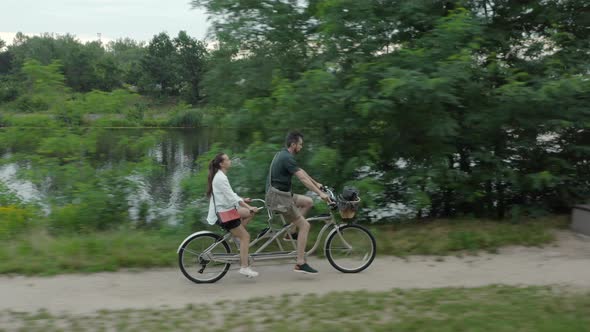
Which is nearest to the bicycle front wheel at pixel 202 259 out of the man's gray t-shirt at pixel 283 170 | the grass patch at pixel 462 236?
the man's gray t-shirt at pixel 283 170

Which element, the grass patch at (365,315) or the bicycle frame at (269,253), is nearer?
the grass patch at (365,315)

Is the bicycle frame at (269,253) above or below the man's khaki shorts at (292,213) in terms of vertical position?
below

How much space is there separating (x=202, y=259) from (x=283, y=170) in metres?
1.50

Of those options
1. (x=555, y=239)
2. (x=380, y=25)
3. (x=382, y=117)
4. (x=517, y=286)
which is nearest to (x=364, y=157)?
(x=382, y=117)

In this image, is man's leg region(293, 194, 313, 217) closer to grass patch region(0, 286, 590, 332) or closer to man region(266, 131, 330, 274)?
man region(266, 131, 330, 274)

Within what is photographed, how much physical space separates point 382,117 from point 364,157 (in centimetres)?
75

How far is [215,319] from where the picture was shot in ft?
18.5

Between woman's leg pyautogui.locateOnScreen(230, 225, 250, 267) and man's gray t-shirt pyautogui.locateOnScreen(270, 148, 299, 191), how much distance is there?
2.28 ft

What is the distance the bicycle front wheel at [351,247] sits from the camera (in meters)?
7.66

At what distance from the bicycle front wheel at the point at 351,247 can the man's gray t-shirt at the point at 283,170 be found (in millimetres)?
984

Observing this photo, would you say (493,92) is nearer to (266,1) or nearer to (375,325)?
(266,1)

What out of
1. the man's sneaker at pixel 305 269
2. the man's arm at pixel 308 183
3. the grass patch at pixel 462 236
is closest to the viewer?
the man's arm at pixel 308 183

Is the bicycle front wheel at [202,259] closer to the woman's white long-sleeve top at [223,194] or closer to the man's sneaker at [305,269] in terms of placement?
the woman's white long-sleeve top at [223,194]

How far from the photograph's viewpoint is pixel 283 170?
7242mm
